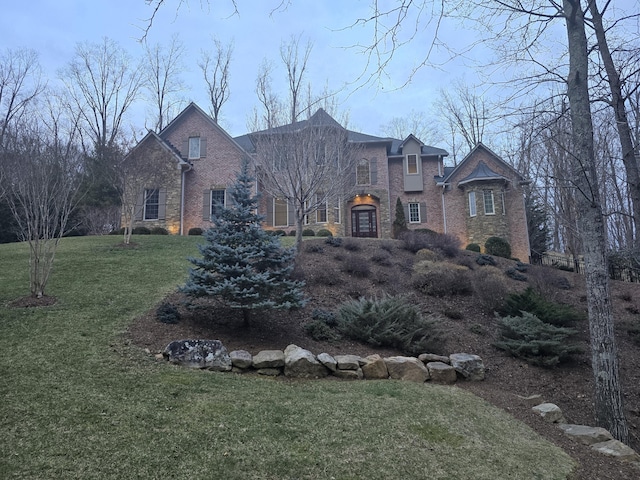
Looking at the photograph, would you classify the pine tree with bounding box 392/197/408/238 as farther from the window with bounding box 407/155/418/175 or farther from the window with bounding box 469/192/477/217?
the window with bounding box 469/192/477/217

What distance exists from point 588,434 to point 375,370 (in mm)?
2665

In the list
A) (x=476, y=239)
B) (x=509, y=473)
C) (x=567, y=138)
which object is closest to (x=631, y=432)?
(x=509, y=473)

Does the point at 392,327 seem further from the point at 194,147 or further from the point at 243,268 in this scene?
the point at 194,147

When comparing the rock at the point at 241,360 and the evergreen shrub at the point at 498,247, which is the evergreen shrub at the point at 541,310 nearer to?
the rock at the point at 241,360

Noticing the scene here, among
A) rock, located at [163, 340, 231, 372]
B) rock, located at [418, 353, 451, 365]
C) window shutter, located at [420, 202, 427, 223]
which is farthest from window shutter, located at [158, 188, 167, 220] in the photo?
rock, located at [418, 353, 451, 365]

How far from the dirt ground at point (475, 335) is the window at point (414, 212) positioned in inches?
426

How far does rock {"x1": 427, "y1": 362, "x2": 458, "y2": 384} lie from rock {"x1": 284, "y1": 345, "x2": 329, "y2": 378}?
5.51 ft

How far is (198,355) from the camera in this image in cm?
543

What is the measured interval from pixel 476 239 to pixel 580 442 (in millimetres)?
17725

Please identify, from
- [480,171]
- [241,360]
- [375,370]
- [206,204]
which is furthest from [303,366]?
[480,171]

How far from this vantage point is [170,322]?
6.88 meters

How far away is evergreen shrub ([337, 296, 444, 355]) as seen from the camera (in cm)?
696

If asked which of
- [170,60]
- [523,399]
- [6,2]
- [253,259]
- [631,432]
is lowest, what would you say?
[631,432]

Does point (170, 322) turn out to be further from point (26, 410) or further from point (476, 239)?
point (476, 239)
